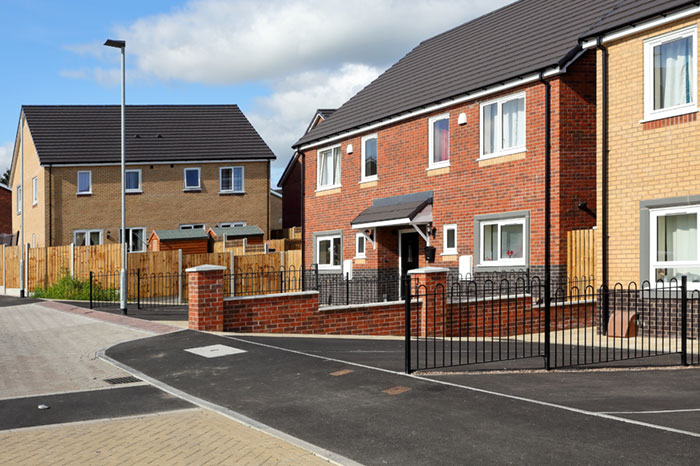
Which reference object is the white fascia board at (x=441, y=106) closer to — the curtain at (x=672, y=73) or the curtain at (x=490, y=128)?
the curtain at (x=490, y=128)

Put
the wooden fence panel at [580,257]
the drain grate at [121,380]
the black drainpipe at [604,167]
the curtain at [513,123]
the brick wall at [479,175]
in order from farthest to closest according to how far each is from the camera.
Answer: the curtain at [513,123]
the brick wall at [479,175]
the wooden fence panel at [580,257]
the black drainpipe at [604,167]
the drain grate at [121,380]

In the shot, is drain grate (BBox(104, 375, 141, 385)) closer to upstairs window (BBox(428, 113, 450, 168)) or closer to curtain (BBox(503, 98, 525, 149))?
curtain (BBox(503, 98, 525, 149))

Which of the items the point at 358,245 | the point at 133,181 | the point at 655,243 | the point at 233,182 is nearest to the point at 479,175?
the point at 655,243

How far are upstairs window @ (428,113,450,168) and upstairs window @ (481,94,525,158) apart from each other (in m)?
1.52

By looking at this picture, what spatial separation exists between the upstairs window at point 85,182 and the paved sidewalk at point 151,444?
104ft

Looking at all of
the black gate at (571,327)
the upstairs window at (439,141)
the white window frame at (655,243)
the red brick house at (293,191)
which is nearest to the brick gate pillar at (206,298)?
the black gate at (571,327)

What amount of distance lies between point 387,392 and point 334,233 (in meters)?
16.0

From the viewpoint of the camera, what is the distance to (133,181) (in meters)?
37.3

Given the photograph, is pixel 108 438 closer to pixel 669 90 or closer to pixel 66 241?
pixel 669 90

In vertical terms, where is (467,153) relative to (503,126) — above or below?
below

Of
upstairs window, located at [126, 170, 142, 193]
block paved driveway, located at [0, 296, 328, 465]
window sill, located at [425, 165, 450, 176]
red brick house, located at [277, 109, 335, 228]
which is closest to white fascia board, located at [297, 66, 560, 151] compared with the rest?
window sill, located at [425, 165, 450, 176]

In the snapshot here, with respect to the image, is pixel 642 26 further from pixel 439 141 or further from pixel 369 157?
pixel 369 157

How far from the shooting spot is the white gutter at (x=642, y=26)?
13.2m

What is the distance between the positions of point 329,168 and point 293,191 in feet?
63.4
